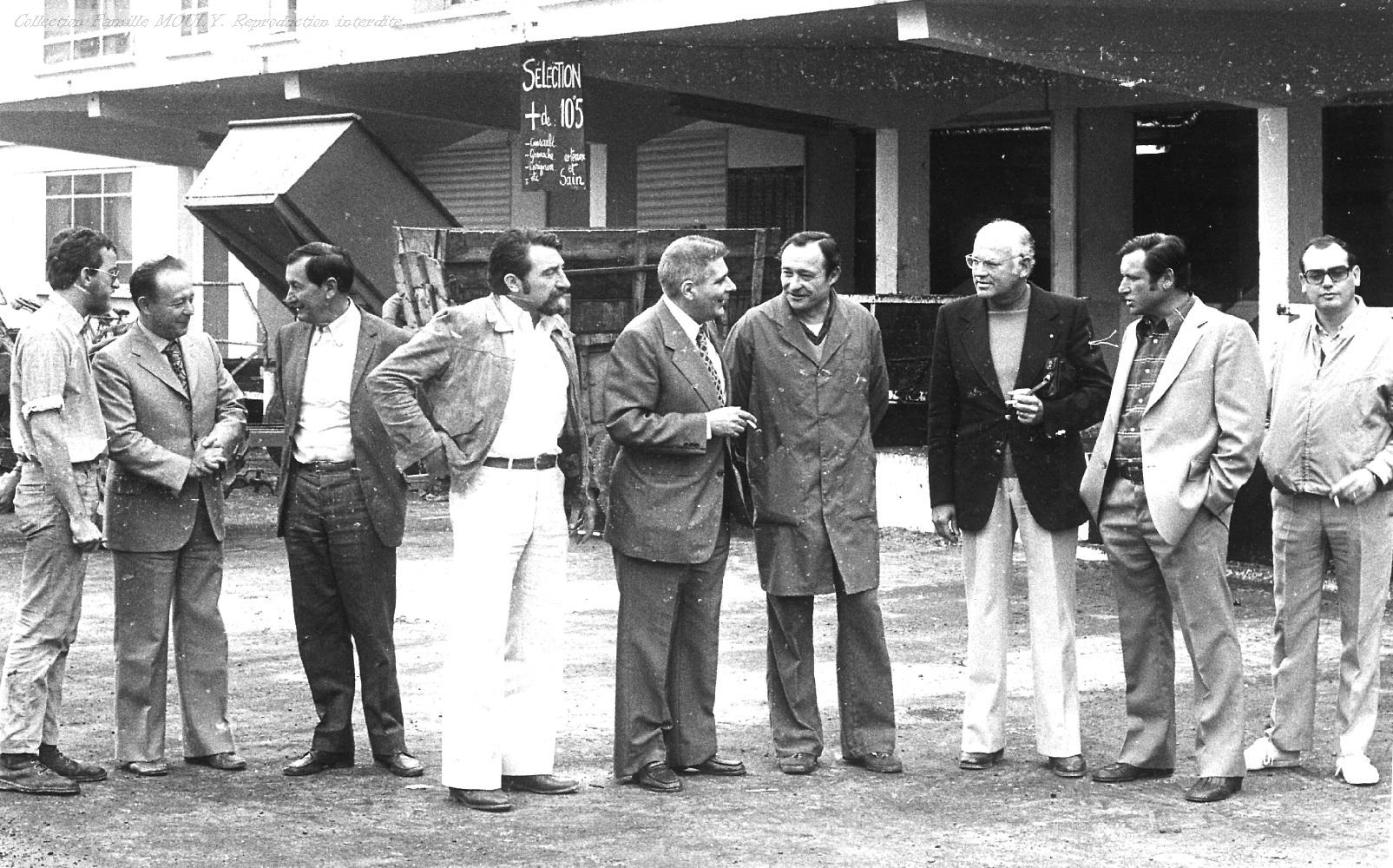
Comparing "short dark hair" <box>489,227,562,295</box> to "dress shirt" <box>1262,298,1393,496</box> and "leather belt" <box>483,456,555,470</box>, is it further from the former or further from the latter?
"dress shirt" <box>1262,298,1393,496</box>

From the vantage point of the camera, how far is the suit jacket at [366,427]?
22.6ft

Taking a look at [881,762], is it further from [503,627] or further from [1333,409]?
[1333,409]

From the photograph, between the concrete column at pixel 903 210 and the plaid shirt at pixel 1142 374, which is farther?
the concrete column at pixel 903 210

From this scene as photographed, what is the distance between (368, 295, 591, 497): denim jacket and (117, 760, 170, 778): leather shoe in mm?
1443

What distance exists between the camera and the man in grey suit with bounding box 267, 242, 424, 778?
690 centimetres

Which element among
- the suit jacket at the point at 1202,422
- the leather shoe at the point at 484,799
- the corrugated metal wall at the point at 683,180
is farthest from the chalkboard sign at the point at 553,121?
the leather shoe at the point at 484,799

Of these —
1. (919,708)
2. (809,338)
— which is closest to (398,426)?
(809,338)

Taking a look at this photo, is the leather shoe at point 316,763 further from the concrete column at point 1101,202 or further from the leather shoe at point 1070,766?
the concrete column at point 1101,202

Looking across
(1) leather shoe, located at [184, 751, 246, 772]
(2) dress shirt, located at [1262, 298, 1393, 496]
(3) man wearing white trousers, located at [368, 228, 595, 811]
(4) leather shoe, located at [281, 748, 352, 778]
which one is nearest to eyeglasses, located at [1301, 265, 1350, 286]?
(2) dress shirt, located at [1262, 298, 1393, 496]

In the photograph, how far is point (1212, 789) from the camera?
6.46 m

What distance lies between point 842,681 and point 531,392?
1598mm

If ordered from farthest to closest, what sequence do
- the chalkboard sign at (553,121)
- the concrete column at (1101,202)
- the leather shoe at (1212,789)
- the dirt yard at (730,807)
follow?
the concrete column at (1101,202), the chalkboard sign at (553,121), the leather shoe at (1212,789), the dirt yard at (730,807)

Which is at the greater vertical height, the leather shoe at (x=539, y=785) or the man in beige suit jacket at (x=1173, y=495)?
the man in beige suit jacket at (x=1173, y=495)

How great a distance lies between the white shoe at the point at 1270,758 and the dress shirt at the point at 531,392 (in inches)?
108
